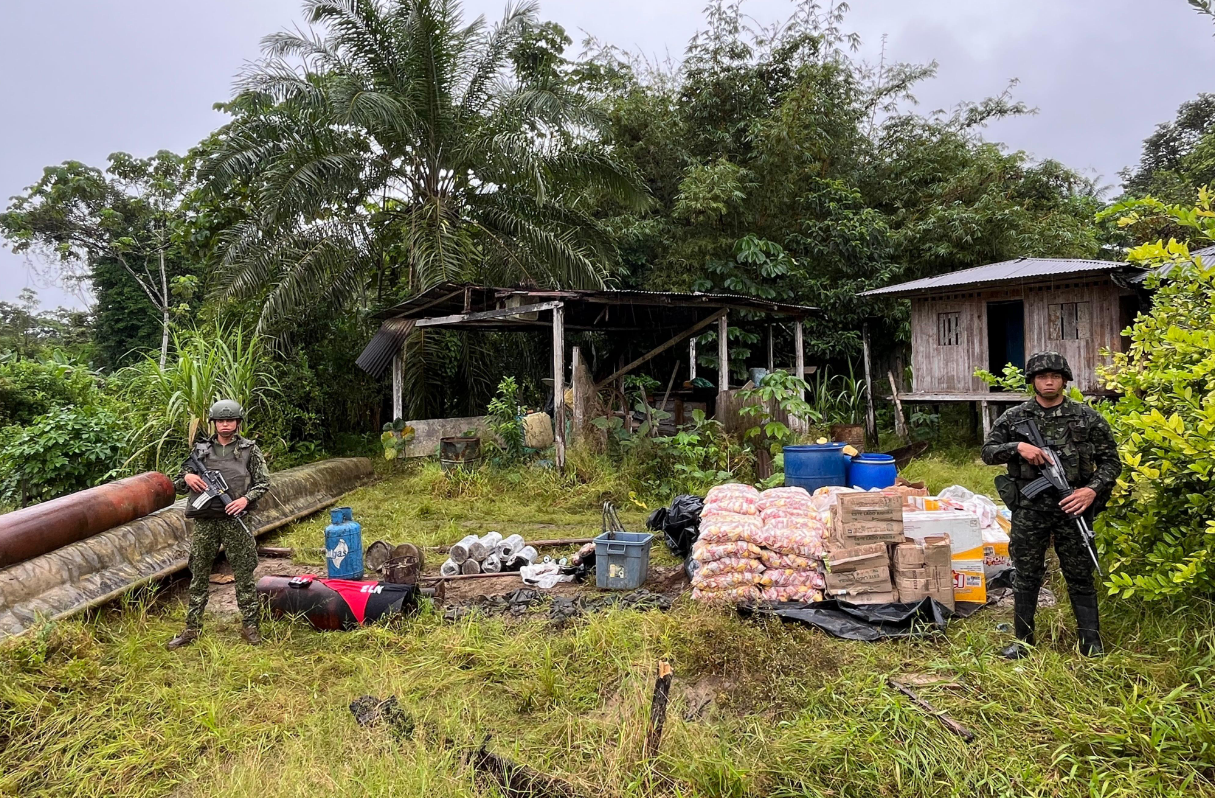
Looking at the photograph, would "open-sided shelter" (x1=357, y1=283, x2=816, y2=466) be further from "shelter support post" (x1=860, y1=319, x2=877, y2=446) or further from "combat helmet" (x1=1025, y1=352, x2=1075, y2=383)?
"combat helmet" (x1=1025, y1=352, x2=1075, y2=383)

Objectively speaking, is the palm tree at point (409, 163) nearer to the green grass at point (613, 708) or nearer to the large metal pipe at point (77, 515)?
the large metal pipe at point (77, 515)

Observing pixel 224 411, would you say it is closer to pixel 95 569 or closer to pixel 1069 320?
pixel 95 569

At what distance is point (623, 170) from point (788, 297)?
4.98m

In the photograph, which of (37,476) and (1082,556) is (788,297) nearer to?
(1082,556)

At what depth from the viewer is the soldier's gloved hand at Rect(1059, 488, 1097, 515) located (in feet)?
11.9

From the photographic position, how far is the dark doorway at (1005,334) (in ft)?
42.3

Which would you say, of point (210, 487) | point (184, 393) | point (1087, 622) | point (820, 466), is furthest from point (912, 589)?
point (184, 393)

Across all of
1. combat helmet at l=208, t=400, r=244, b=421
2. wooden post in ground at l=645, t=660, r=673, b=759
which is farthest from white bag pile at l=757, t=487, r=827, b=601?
combat helmet at l=208, t=400, r=244, b=421

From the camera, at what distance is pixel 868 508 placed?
4664 mm

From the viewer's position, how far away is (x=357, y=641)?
4.51m

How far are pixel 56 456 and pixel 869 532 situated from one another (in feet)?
27.5

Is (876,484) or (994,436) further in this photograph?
(876,484)

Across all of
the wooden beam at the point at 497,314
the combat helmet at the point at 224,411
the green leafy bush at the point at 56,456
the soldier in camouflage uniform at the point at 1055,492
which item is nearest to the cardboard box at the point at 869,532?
the soldier in camouflage uniform at the point at 1055,492

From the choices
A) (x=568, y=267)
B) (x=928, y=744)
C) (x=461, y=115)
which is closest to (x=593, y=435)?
(x=568, y=267)
